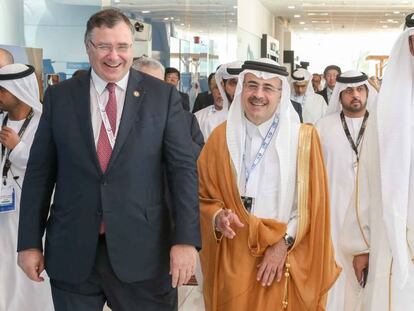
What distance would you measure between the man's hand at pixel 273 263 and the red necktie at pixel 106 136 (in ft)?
3.18

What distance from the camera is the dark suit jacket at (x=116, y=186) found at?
2324 mm

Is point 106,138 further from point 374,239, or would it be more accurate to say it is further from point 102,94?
point 374,239

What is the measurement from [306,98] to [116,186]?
7.54 m

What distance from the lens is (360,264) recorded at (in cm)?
288

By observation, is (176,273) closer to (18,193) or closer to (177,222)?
(177,222)

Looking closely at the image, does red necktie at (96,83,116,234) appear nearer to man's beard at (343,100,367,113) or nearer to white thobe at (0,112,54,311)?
white thobe at (0,112,54,311)

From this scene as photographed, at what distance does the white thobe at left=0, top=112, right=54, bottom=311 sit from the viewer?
386 centimetres

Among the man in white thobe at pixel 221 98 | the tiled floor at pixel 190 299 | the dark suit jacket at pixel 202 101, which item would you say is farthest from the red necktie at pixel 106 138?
the dark suit jacket at pixel 202 101

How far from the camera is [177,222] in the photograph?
2352 mm

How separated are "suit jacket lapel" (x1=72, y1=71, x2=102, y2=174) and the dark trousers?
357 millimetres

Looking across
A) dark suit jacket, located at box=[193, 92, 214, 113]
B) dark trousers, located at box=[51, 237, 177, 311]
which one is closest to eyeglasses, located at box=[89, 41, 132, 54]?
dark trousers, located at box=[51, 237, 177, 311]

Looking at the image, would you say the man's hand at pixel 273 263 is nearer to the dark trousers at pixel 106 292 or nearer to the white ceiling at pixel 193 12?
the dark trousers at pixel 106 292

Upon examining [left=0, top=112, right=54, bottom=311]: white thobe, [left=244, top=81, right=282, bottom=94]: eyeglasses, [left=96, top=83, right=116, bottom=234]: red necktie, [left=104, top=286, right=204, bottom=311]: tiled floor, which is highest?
[left=244, top=81, right=282, bottom=94]: eyeglasses

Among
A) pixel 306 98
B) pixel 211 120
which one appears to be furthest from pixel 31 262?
pixel 306 98
